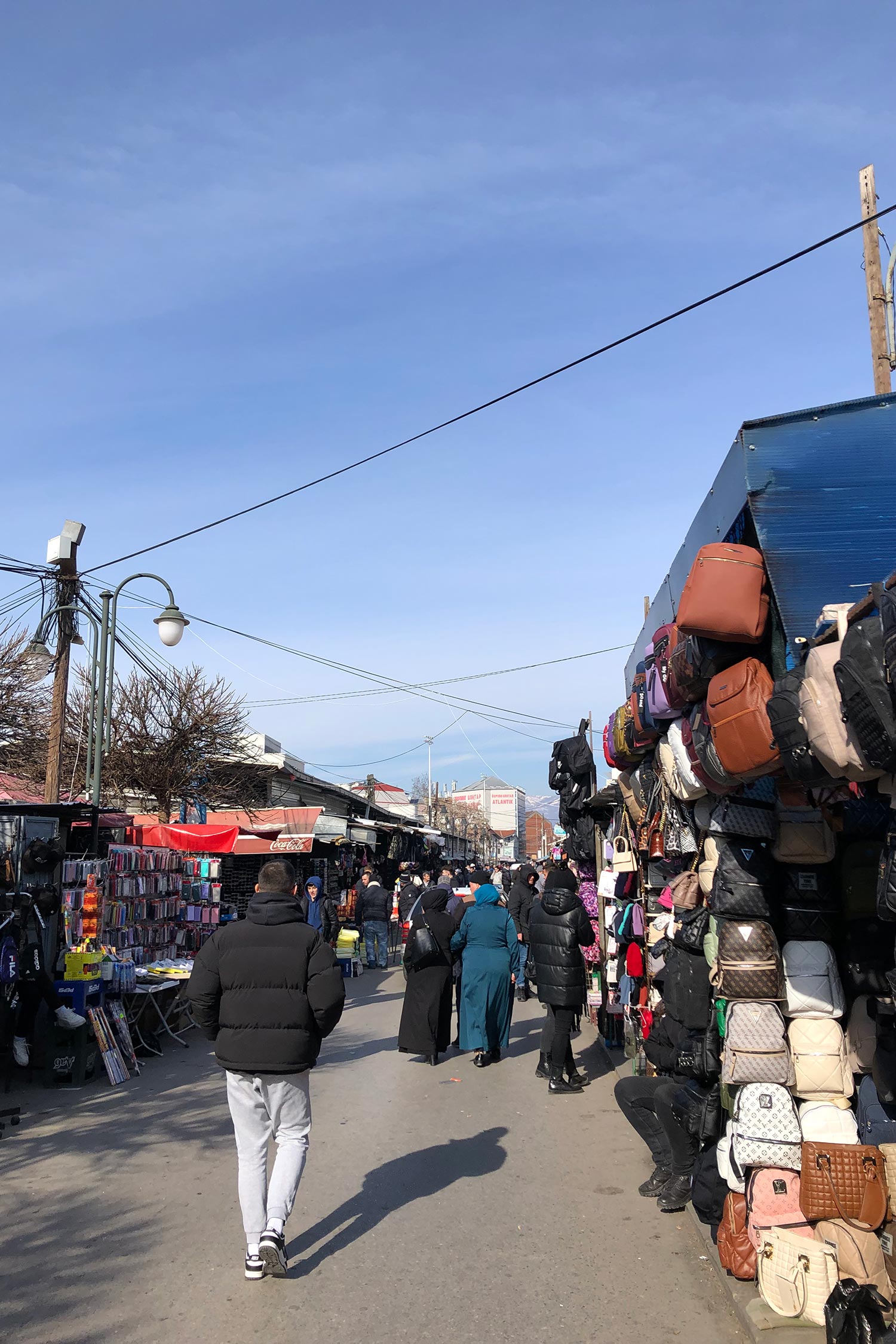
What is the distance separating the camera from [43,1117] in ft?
26.4

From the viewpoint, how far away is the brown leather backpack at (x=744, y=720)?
3.95m

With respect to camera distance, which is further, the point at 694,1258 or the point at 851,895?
the point at 694,1258

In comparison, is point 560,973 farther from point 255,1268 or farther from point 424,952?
point 255,1268

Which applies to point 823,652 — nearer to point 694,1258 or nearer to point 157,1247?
point 694,1258

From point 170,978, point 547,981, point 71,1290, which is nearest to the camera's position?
point 71,1290

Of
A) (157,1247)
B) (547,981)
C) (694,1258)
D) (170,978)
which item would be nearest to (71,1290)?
(157,1247)

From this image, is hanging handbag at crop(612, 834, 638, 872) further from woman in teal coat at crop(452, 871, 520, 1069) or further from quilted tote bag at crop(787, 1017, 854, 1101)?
quilted tote bag at crop(787, 1017, 854, 1101)

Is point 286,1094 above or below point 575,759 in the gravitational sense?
below

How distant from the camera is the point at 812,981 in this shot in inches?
184

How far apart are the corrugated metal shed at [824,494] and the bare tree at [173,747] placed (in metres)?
22.1

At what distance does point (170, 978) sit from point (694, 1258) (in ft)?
25.3

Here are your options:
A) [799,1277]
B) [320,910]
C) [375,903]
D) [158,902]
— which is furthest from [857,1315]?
[375,903]

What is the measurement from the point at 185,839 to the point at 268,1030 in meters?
10.3

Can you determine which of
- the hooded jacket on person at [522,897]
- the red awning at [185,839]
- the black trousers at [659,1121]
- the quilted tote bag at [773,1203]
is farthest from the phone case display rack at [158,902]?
the quilted tote bag at [773,1203]
